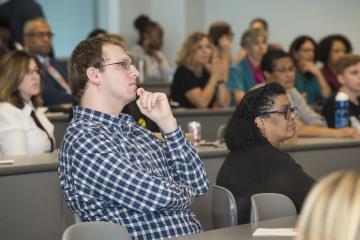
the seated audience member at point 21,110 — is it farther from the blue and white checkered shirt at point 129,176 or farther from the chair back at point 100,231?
the chair back at point 100,231

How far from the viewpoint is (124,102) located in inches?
101

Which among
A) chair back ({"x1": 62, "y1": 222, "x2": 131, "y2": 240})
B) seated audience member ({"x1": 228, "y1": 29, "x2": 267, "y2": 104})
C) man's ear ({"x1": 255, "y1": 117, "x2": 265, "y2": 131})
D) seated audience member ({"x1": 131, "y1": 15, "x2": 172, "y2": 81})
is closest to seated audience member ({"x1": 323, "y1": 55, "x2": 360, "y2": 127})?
seated audience member ({"x1": 228, "y1": 29, "x2": 267, "y2": 104})

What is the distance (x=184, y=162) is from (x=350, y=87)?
2.67 m

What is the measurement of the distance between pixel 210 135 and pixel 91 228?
11.7ft

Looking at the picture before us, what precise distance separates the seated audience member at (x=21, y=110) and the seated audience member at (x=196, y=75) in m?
1.83

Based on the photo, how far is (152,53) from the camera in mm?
8094

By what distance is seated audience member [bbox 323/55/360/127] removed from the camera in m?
4.91

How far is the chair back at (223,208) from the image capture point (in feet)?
9.45

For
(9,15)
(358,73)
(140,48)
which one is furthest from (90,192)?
(140,48)

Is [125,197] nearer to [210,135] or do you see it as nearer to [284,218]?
[284,218]

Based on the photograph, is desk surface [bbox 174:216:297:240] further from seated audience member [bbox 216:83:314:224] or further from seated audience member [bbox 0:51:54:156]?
seated audience member [bbox 0:51:54:156]

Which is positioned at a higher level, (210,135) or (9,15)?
(9,15)

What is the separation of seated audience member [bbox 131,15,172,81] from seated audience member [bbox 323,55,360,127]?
10.8 ft

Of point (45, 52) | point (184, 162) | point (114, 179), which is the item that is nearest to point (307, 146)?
point (184, 162)
